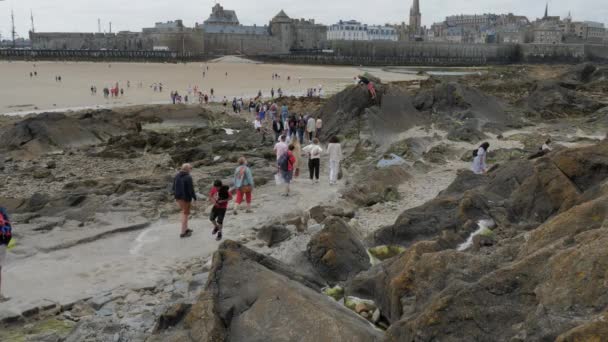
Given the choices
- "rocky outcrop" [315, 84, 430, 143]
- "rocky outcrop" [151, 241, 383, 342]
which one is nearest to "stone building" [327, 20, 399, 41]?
"rocky outcrop" [315, 84, 430, 143]

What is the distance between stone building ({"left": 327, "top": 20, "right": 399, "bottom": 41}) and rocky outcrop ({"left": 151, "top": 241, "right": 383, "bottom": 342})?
16037cm

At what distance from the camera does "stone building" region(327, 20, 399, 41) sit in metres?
161

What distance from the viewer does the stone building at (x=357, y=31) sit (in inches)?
6353

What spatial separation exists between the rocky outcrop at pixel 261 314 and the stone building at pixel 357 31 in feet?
526

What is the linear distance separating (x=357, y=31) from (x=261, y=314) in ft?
536

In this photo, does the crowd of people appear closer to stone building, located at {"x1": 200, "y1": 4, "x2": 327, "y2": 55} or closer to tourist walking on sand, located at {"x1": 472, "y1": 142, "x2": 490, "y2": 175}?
tourist walking on sand, located at {"x1": 472, "y1": 142, "x2": 490, "y2": 175}

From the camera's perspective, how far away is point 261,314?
491 centimetres

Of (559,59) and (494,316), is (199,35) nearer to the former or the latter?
(559,59)

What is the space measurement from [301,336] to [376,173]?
8.72 m

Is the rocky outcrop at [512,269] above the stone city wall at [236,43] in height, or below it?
below

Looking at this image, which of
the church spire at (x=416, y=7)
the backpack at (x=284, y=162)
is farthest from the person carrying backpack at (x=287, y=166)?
the church spire at (x=416, y=7)

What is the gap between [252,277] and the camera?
5.52 metres

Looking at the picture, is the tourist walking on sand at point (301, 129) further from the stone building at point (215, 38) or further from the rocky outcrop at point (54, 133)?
the stone building at point (215, 38)

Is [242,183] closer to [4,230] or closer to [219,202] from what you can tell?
[219,202]
